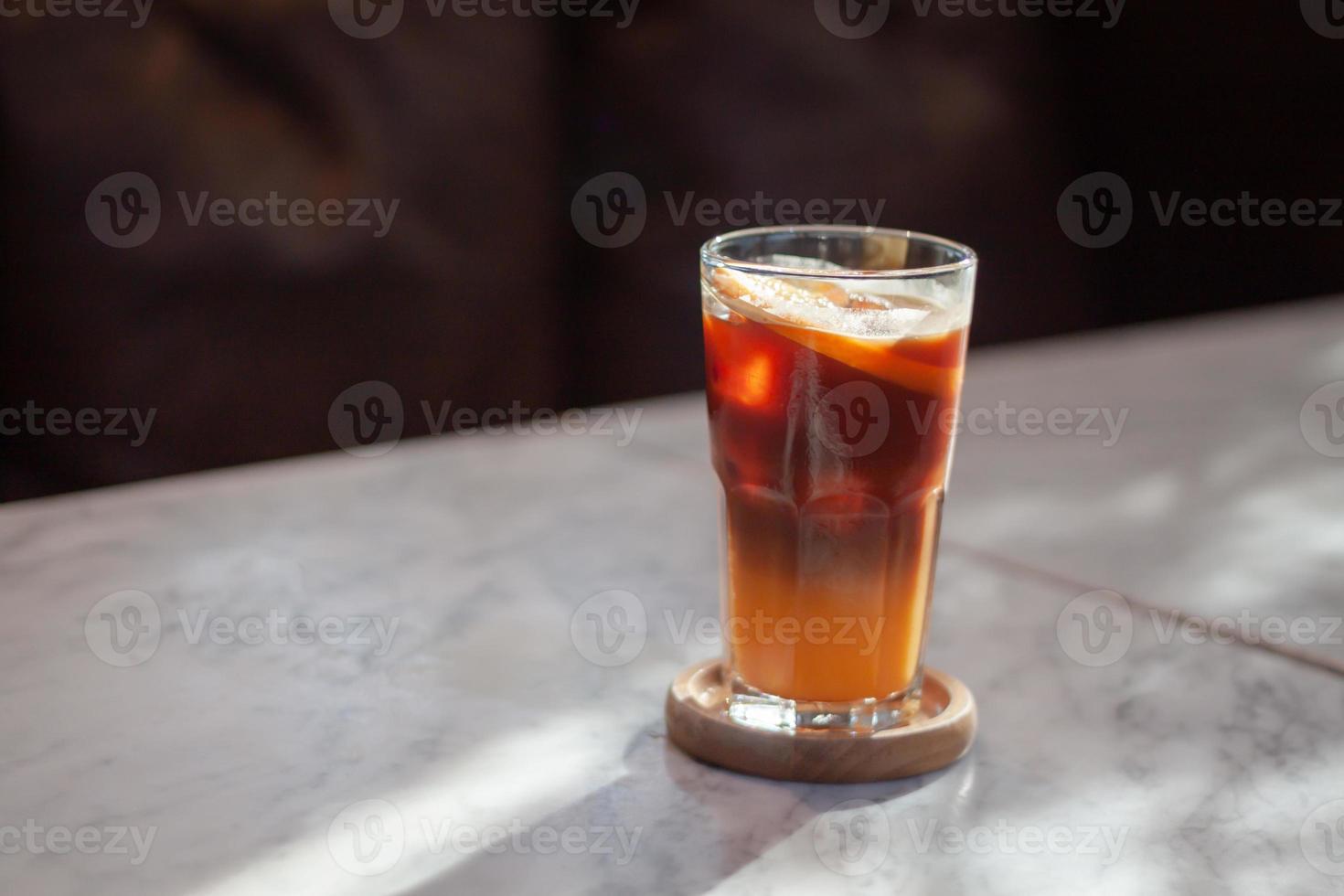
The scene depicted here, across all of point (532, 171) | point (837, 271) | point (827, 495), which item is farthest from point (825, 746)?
point (532, 171)

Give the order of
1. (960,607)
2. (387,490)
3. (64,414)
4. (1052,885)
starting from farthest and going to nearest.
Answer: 1. (64,414)
2. (387,490)
3. (960,607)
4. (1052,885)

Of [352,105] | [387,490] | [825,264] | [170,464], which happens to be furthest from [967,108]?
[825,264]

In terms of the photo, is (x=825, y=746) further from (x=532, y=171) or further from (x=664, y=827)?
(x=532, y=171)

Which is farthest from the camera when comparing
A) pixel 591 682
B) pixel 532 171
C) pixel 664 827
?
pixel 532 171

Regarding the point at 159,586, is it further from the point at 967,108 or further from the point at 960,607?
the point at 967,108

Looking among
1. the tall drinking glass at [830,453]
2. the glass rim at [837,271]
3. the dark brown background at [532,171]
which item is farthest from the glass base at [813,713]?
the dark brown background at [532,171]

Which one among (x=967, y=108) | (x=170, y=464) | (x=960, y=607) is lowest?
(x=170, y=464)
